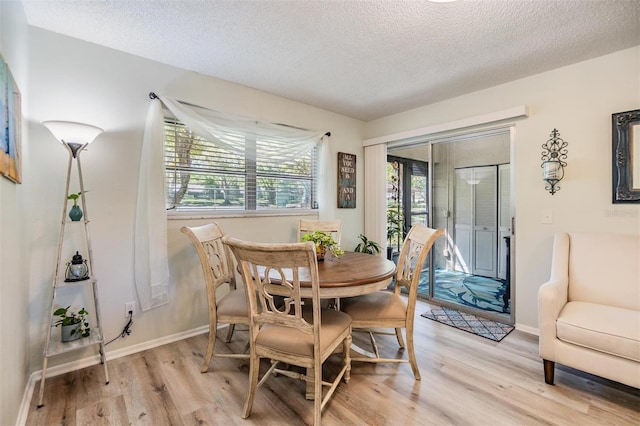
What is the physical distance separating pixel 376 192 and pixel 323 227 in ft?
4.18

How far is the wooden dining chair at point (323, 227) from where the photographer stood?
3.05 meters

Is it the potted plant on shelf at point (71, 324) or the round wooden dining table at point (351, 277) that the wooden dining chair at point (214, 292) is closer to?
the round wooden dining table at point (351, 277)

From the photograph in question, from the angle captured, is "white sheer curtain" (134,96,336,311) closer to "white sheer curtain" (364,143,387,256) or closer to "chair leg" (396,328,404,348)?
"chair leg" (396,328,404,348)

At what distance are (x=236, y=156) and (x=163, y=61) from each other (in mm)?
996

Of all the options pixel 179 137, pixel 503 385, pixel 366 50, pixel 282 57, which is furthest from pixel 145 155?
pixel 503 385

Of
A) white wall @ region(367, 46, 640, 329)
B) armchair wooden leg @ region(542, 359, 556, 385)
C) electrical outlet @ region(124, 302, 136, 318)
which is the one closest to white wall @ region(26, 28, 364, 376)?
electrical outlet @ region(124, 302, 136, 318)

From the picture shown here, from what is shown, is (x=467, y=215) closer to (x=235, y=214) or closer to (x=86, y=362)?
(x=235, y=214)

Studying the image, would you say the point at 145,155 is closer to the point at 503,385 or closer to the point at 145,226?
the point at 145,226

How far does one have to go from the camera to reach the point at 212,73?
269 cm

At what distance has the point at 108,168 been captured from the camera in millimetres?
2270

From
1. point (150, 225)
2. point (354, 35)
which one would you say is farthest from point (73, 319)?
point (354, 35)

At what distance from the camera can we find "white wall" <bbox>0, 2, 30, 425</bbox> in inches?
54.0

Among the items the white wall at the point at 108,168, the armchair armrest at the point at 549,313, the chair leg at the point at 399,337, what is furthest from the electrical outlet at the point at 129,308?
the armchair armrest at the point at 549,313

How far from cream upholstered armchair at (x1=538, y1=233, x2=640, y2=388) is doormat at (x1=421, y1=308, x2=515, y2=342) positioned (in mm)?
675
